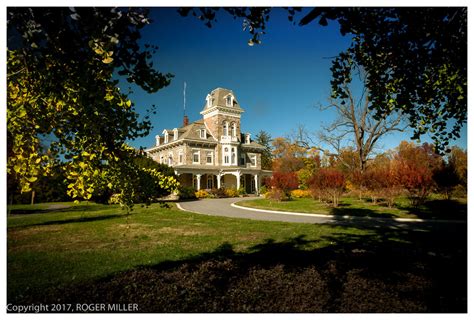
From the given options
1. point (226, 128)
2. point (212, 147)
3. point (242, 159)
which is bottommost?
point (242, 159)

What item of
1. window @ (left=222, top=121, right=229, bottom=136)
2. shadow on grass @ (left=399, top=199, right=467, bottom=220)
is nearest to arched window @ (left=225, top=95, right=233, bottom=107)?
window @ (left=222, top=121, right=229, bottom=136)

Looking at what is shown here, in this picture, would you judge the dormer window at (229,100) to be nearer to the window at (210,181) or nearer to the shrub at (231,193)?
the window at (210,181)

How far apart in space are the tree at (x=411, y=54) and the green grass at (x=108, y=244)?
11.8 ft

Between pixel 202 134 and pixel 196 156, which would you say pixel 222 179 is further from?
pixel 202 134

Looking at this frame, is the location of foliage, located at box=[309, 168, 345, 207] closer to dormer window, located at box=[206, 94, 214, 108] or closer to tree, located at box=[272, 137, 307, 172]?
dormer window, located at box=[206, 94, 214, 108]

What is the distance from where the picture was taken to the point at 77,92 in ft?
10.1

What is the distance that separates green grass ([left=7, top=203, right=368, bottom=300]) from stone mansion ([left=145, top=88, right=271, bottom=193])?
69.7 ft

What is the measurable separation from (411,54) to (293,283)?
3697 mm

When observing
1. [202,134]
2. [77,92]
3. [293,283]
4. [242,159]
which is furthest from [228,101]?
[77,92]

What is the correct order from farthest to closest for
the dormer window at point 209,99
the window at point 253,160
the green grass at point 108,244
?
the window at point 253,160, the dormer window at point 209,99, the green grass at point 108,244

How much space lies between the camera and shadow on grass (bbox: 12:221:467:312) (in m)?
3.67

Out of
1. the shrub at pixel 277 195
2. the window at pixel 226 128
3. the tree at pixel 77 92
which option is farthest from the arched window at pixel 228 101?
the tree at pixel 77 92

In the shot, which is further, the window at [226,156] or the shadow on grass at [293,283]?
the window at [226,156]

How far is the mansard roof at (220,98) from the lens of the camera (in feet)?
113
